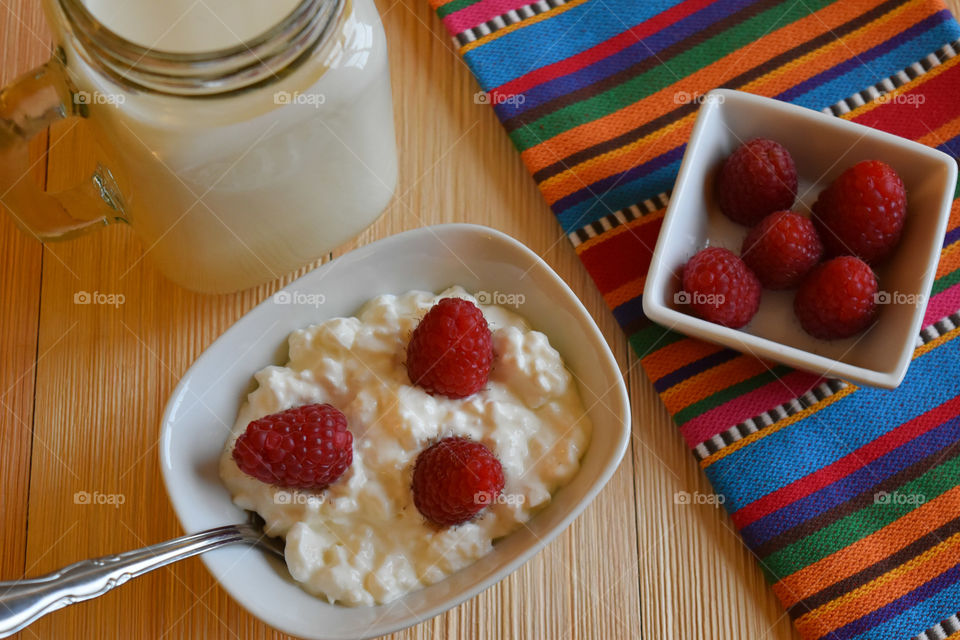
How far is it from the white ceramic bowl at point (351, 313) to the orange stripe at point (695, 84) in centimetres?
21

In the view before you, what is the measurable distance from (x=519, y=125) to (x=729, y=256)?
275 millimetres

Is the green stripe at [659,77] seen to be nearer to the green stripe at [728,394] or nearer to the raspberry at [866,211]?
the raspberry at [866,211]

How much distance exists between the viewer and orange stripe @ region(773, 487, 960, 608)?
86 centimetres

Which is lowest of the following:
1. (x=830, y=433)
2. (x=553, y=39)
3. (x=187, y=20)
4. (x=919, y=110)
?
(x=830, y=433)

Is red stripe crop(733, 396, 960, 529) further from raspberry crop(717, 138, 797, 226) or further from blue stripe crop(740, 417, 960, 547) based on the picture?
raspberry crop(717, 138, 797, 226)

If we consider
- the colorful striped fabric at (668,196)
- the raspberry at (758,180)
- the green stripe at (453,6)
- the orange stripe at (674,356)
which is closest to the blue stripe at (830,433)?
the colorful striped fabric at (668,196)

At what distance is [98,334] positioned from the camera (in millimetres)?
942

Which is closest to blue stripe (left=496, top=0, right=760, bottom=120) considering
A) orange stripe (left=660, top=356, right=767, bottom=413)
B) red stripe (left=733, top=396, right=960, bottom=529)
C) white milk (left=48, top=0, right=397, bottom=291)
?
white milk (left=48, top=0, right=397, bottom=291)

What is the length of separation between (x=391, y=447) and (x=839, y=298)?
0.45 meters

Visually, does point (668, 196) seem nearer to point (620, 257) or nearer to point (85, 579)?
point (620, 257)

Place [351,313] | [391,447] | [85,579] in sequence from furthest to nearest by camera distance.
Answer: [351,313] → [391,447] → [85,579]

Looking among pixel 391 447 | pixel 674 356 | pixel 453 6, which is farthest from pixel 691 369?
pixel 453 6

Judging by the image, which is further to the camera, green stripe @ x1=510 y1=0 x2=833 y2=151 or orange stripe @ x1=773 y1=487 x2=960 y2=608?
green stripe @ x1=510 y1=0 x2=833 y2=151

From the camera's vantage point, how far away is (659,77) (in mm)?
1016
